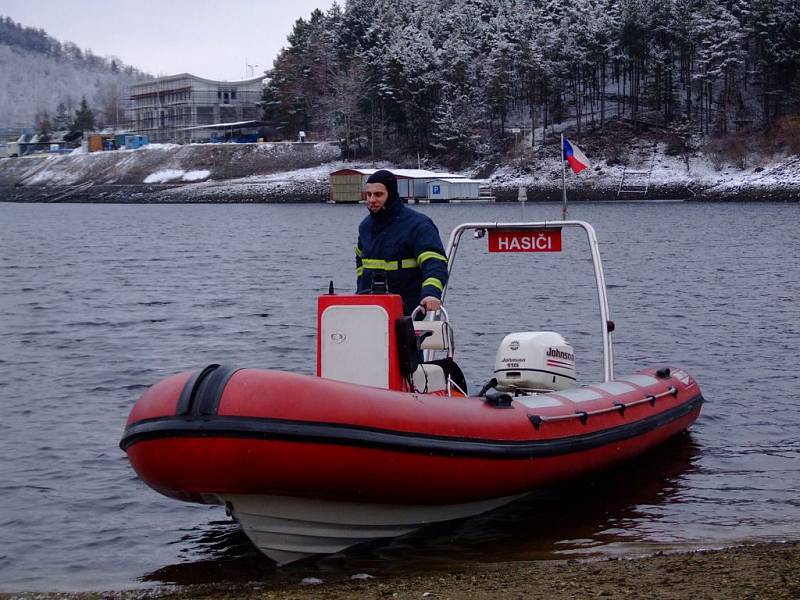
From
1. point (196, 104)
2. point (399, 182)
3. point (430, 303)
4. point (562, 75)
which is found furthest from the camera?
point (196, 104)

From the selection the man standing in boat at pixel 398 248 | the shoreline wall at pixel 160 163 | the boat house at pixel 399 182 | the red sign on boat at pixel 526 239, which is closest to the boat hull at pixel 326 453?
the man standing in boat at pixel 398 248

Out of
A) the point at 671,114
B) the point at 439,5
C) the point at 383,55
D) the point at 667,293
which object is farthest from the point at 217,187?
the point at 667,293

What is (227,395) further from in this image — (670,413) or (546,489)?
(670,413)

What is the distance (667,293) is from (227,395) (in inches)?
842

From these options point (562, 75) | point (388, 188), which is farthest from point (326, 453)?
point (562, 75)

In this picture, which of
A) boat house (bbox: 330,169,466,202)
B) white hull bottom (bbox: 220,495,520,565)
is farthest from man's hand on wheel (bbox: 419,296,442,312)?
boat house (bbox: 330,169,466,202)

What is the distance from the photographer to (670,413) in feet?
35.4

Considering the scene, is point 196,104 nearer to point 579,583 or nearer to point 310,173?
point 310,173

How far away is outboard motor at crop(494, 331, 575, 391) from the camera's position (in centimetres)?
1030

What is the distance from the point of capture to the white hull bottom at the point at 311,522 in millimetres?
7305

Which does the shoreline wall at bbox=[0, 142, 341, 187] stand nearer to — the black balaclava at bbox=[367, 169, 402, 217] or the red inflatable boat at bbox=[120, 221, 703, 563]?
the black balaclava at bbox=[367, 169, 402, 217]

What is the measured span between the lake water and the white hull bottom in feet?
0.46

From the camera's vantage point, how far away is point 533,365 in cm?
1030

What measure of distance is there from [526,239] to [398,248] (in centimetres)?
197
